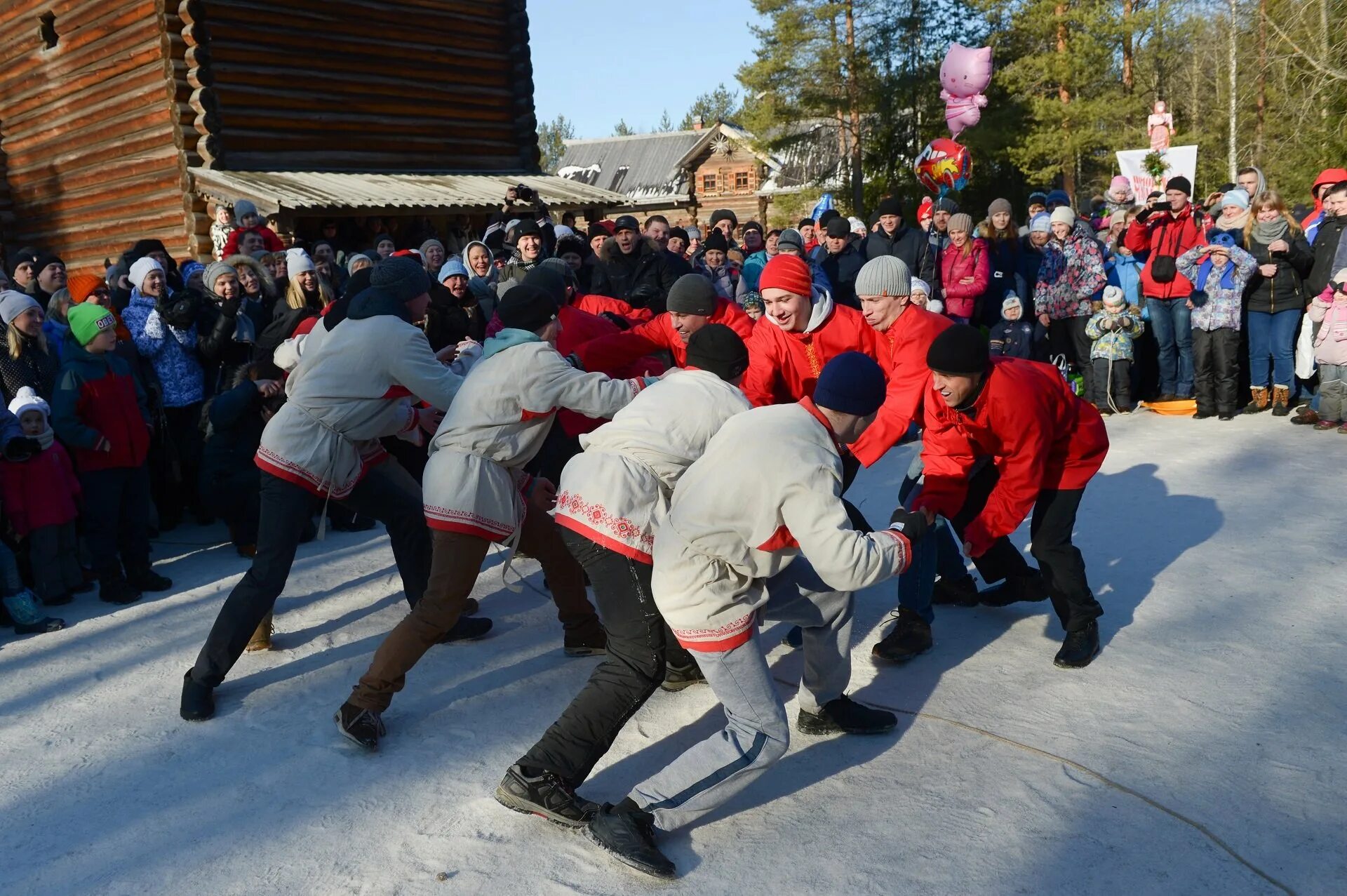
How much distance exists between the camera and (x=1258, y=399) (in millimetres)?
9422

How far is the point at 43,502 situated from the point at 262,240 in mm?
4217

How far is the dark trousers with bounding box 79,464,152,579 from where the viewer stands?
6004 mm

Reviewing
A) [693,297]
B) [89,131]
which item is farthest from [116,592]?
[89,131]

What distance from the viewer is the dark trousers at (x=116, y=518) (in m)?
6.00

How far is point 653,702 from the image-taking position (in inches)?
174

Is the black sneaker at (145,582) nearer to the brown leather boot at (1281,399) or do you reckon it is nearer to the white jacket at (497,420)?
the white jacket at (497,420)

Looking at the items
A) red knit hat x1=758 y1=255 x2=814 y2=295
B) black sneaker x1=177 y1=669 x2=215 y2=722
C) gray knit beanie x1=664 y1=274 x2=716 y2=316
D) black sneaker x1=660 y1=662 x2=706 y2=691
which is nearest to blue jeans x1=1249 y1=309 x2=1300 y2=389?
red knit hat x1=758 y1=255 x2=814 y2=295

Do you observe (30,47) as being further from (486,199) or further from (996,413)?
(996,413)

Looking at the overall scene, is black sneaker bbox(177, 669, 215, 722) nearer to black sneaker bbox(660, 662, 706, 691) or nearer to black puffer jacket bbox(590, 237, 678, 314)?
black sneaker bbox(660, 662, 706, 691)

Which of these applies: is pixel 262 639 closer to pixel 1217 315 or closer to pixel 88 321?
pixel 88 321

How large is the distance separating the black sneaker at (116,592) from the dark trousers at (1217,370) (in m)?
9.07

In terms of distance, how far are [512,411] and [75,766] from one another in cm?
232

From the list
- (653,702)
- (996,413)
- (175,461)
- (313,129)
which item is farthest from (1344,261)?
(313,129)

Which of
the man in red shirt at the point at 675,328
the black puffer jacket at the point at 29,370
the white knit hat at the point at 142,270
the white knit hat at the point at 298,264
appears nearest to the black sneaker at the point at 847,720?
the man in red shirt at the point at 675,328
